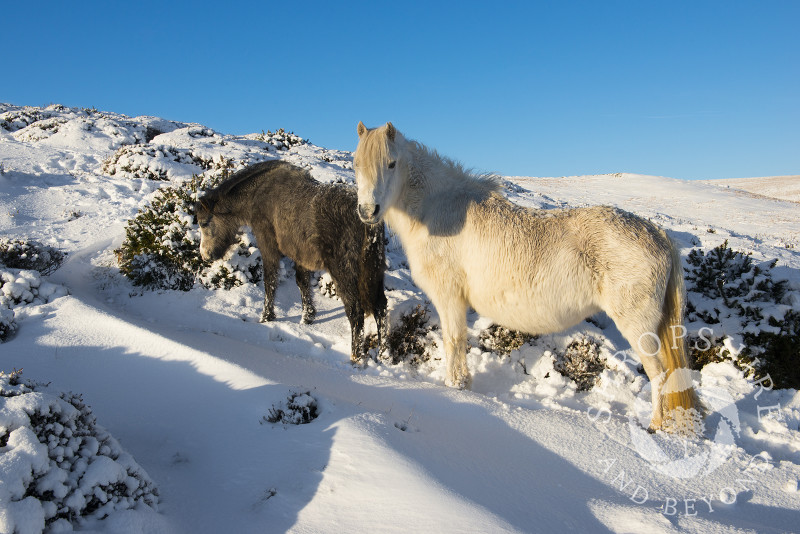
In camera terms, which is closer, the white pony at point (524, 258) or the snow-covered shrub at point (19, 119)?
the white pony at point (524, 258)

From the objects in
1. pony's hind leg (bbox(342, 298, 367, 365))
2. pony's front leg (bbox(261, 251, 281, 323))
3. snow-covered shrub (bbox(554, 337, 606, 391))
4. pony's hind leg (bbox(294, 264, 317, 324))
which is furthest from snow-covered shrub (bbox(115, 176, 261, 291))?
snow-covered shrub (bbox(554, 337, 606, 391))

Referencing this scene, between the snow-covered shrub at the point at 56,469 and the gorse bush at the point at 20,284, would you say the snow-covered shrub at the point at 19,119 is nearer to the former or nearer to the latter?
the gorse bush at the point at 20,284

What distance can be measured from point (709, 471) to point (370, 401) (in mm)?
3033

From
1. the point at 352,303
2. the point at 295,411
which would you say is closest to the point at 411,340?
the point at 352,303

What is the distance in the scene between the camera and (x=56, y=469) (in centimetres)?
231

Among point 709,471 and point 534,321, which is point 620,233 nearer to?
point 534,321

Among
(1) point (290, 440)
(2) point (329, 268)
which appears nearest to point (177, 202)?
(2) point (329, 268)

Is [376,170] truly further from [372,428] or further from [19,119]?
[19,119]

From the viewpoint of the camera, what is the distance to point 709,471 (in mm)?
3688

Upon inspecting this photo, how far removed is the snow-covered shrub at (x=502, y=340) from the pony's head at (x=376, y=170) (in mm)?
2730

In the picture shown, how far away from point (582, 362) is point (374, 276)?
3044 mm

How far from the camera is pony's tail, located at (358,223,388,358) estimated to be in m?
6.02

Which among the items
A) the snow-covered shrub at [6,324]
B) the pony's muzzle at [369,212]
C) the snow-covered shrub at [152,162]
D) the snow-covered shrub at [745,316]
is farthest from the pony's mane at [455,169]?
the snow-covered shrub at [152,162]

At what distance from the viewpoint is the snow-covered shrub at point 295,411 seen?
11.5ft
